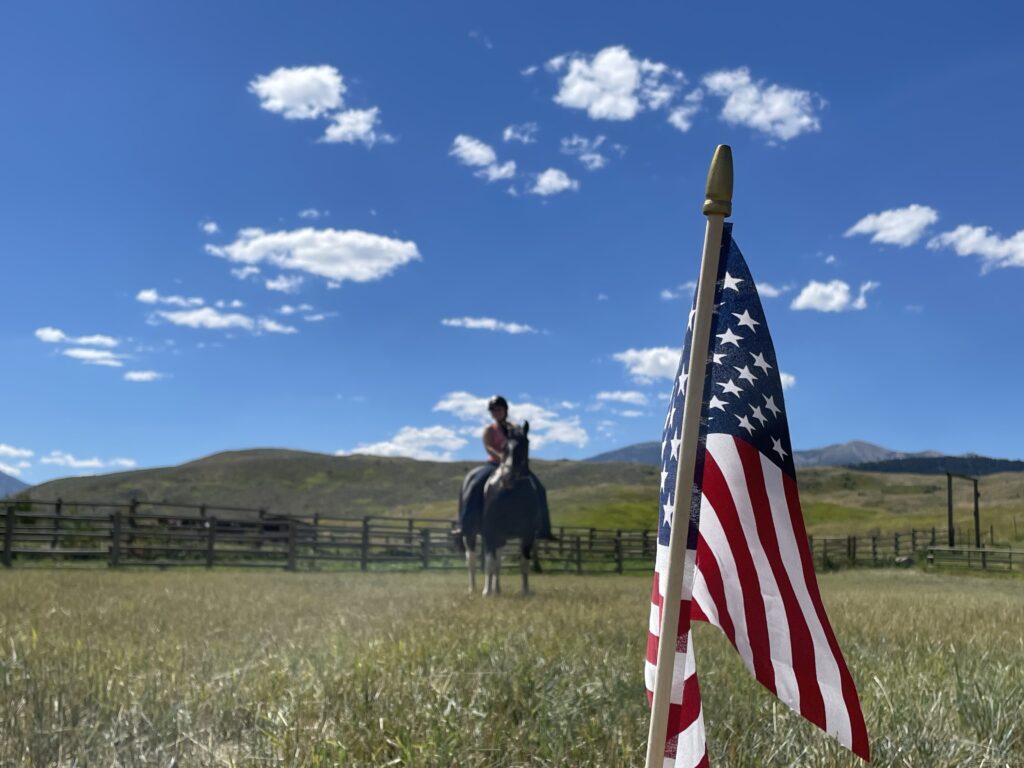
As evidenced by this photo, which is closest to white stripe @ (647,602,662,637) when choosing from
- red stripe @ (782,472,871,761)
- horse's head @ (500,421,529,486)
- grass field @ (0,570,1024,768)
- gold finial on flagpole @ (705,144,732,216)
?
red stripe @ (782,472,871,761)

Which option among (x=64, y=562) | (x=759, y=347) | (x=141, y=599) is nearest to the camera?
(x=759, y=347)

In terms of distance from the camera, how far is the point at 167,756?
12.5 feet

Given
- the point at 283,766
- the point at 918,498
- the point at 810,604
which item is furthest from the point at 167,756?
the point at 918,498

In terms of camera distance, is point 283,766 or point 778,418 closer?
point 778,418

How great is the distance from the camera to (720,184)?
2074 mm

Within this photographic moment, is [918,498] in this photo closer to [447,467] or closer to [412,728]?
[447,467]

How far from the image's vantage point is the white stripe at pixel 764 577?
2297mm

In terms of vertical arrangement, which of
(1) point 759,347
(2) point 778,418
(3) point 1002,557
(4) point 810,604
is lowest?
(3) point 1002,557

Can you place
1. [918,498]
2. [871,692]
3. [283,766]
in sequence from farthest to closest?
[918,498], [871,692], [283,766]

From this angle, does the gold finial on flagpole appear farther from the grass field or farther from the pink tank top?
the pink tank top

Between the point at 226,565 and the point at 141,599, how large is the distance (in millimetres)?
15554

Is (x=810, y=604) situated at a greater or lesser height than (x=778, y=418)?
lesser

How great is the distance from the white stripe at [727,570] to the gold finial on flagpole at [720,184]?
745 mm

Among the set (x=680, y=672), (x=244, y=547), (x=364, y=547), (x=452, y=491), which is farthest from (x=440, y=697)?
(x=452, y=491)
